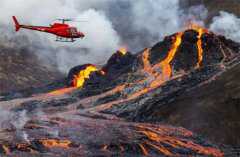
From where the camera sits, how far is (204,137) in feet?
620

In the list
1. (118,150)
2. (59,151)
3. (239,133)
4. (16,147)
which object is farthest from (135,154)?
(239,133)

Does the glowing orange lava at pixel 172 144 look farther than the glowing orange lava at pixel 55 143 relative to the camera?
No

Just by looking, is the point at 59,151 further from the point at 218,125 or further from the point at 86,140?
the point at 218,125

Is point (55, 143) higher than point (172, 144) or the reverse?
higher

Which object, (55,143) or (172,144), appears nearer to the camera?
(55,143)

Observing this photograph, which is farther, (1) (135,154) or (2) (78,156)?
(1) (135,154)

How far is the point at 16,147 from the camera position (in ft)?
500

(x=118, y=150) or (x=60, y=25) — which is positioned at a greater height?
(x=60, y=25)

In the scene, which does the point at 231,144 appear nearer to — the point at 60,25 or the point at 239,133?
the point at 239,133

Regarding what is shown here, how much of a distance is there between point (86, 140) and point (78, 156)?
38877 mm

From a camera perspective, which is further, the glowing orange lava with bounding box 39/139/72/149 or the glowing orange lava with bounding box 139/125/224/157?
the glowing orange lava with bounding box 39/139/72/149

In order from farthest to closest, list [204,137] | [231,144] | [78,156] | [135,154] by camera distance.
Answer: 1. [204,137]
2. [231,144]
3. [135,154]
4. [78,156]

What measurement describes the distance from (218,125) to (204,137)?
7.90 metres

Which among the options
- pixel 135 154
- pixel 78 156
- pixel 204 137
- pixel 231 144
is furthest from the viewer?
pixel 204 137
